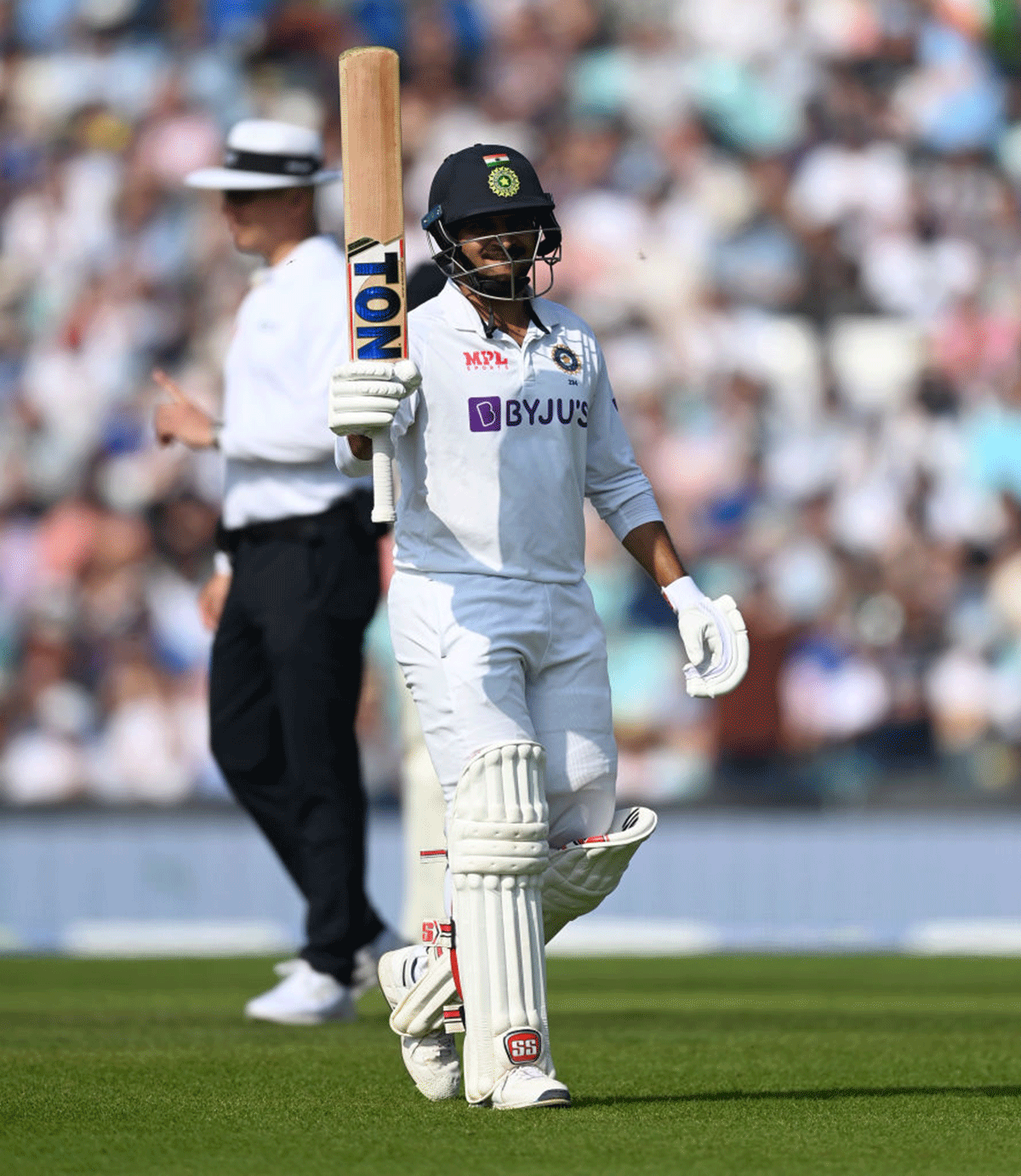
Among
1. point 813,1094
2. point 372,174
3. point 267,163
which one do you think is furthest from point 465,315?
point 267,163

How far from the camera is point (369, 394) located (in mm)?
4031

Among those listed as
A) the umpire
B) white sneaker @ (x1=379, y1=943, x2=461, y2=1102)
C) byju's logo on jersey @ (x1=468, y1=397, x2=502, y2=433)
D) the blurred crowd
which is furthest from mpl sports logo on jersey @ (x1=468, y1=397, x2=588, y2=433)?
the blurred crowd

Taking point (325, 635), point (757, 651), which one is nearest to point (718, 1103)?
point (325, 635)

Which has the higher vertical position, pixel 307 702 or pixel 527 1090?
pixel 307 702

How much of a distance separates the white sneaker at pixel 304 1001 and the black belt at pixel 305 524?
1.18m

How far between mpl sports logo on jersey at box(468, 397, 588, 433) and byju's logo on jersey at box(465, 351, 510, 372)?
6cm

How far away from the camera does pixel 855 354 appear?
38.9 ft

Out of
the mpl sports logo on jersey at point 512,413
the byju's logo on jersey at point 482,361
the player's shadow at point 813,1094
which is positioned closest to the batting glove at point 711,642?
the mpl sports logo on jersey at point 512,413

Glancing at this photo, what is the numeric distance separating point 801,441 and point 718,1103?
24.6 ft

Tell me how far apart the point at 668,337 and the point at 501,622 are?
311 inches

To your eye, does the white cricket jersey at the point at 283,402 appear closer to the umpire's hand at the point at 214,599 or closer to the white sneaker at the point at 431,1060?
the umpire's hand at the point at 214,599

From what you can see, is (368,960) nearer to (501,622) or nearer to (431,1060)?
(431,1060)

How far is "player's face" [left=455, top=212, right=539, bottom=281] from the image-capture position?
4.30 meters

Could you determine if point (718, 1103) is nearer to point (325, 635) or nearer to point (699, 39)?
point (325, 635)
